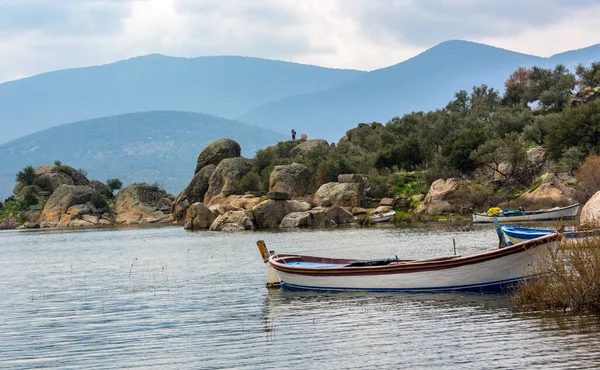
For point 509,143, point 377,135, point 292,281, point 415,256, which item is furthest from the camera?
point 377,135

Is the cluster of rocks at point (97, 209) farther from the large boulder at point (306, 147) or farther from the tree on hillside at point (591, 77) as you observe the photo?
A: the tree on hillside at point (591, 77)

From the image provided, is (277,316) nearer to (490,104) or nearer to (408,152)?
(408,152)

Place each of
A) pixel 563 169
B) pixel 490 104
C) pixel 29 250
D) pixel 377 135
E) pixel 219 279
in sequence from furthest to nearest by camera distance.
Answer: pixel 490 104, pixel 377 135, pixel 563 169, pixel 29 250, pixel 219 279

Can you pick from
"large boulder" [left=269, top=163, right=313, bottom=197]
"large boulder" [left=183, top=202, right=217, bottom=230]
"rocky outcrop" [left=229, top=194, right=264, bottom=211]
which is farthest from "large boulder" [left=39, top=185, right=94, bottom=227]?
"large boulder" [left=269, top=163, right=313, bottom=197]

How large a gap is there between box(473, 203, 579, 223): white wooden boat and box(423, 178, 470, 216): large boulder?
8.09 m

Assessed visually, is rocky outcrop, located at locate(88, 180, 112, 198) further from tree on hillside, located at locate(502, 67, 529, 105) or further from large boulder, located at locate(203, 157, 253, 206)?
tree on hillside, located at locate(502, 67, 529, 105)

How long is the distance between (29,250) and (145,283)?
28.8m

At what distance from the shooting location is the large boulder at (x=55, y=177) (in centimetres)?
11956

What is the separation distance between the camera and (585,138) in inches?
2800

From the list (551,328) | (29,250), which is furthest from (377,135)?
(551,328)

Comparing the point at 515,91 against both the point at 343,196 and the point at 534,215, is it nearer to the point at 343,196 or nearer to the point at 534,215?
the point at 343,196

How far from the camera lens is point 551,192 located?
65562 millimetres

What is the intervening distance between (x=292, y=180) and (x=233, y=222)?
13.9 metres

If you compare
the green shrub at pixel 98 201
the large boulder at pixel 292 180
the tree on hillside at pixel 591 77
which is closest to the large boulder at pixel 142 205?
the green shrub at pixel 98 201
